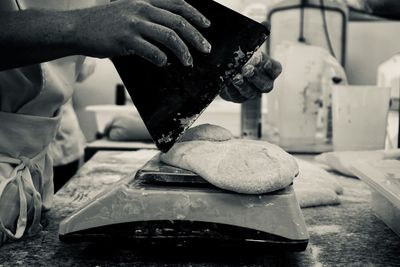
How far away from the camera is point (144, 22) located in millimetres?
771

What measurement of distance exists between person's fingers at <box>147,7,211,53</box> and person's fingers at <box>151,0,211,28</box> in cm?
2

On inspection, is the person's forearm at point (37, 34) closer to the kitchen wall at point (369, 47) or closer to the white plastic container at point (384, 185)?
the white plastic container at point (384, 185)

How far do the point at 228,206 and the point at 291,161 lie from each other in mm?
178

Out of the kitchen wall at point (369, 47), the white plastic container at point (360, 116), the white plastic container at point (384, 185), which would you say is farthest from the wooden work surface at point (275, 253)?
the kitchen wall at point (369, 47)

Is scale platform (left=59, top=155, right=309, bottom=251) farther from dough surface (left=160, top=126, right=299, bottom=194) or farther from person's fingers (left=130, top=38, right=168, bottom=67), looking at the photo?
person's fingers (left=130, top=38, right=168, bottom=67)

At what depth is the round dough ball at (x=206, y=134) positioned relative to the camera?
1040 millimetres

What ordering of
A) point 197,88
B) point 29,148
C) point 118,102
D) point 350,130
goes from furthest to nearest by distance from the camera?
point 118,102 → point 350,130 → point 29,148 → point 197,88

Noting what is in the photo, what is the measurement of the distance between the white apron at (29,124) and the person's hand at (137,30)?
0.31m

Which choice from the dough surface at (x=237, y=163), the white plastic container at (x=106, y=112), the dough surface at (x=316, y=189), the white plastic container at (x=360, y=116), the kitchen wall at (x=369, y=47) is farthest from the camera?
the kitchen wall at (x=369, y=47)

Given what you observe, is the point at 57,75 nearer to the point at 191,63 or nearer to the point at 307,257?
the point at 191,63

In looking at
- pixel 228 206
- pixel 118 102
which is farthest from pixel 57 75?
pixel 118 102

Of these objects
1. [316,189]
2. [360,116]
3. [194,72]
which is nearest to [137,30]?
[194,72]

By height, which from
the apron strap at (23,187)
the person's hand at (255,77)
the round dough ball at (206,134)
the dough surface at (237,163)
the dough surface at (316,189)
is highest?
the person's hand at (255,77)

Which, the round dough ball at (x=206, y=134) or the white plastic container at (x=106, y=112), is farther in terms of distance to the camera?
the white plastic container at (x=106, y=112)
